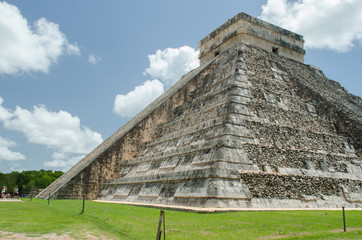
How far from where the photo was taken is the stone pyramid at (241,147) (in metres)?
8.02

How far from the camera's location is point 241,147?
28.2ft

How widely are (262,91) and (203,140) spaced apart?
3723mm

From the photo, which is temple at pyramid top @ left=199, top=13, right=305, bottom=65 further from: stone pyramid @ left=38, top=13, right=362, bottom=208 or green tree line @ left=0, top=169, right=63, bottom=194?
green tree line @ left=0, top=169, right=63, bottom=194

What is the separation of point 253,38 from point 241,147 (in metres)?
9.65

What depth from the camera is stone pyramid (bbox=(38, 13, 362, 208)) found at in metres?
8.02

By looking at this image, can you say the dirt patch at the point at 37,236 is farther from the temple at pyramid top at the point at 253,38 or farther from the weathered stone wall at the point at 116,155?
the temple at pyramid top at the point at 253,38

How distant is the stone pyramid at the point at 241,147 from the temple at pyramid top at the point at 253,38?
128 mm

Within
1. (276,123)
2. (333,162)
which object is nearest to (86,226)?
(276,123)

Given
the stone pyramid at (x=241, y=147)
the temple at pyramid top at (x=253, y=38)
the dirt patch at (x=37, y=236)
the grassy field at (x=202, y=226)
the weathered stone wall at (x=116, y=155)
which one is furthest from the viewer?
the temple at pyramid top at (x=253, y=38)

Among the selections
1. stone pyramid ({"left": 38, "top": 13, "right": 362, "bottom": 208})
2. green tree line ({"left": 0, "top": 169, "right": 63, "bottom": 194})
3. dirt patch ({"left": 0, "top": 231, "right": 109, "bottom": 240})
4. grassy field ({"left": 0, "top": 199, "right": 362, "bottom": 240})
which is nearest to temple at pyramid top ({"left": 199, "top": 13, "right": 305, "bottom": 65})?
stone pyramid ({"left": 38, "top": 13, "right": 362, "bottom": 208})

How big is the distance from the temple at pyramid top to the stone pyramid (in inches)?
5.0

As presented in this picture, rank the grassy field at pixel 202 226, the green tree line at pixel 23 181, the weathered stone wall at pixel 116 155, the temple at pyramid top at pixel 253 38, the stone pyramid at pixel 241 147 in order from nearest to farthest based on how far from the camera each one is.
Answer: the grassy field at pixel 202 226 < the stone pyramid at pixel 241 147 < the weathered stone wall at pixel 116 155 < the temple at pyramid top at pixel 253 38 < the green tree line at pixel 23 181

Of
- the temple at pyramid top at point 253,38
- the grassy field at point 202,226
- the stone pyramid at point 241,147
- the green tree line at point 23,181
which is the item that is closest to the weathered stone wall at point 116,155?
the stone pyramid at point 241,147

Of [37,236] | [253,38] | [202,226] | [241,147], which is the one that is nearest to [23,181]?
[253,38]
